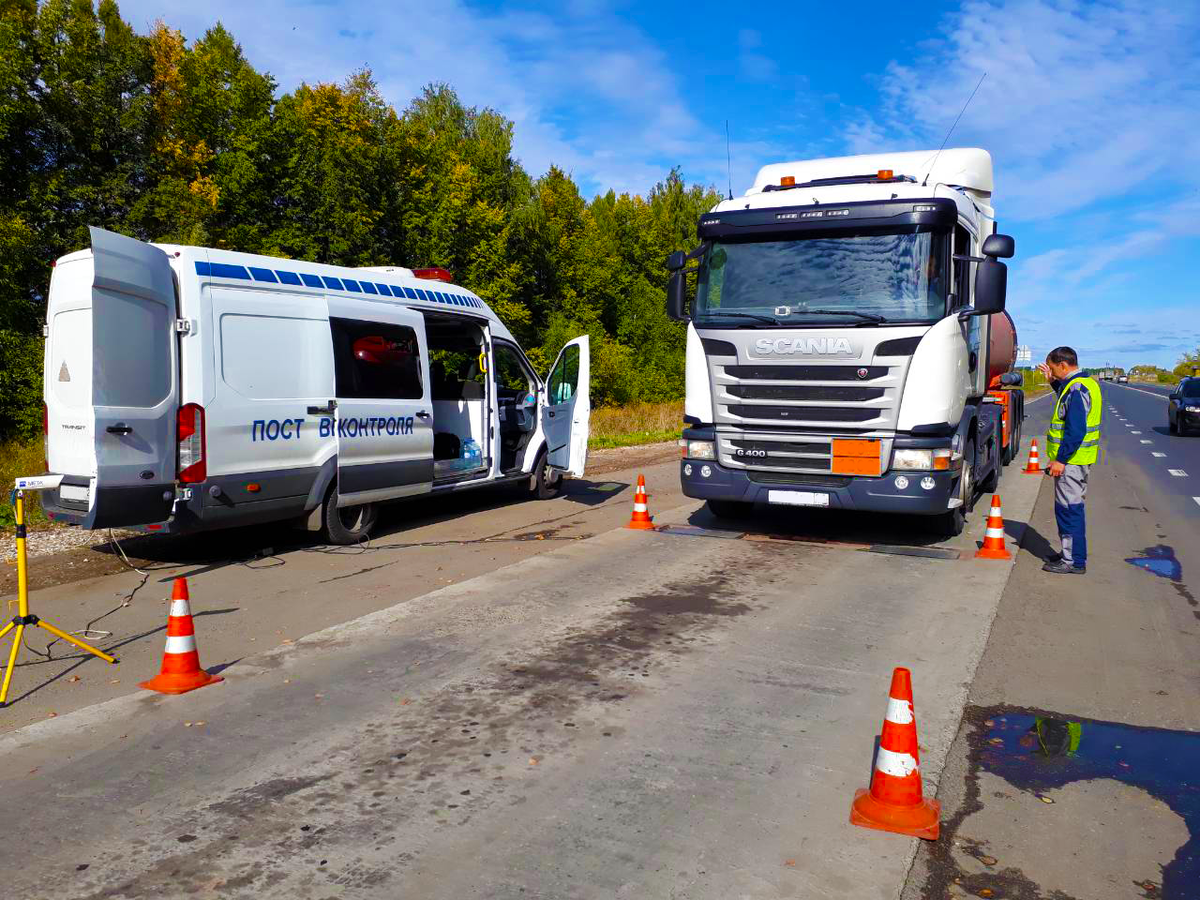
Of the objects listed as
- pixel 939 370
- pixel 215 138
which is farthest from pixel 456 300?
pixel 215 138

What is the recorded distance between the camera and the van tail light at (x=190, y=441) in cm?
774

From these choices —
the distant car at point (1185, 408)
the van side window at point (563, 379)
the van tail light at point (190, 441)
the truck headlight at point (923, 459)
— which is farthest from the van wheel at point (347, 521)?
the distant car at point (1185, 408)

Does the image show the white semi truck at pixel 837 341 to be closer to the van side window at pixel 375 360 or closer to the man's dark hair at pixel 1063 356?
the man's dark hair at pixel 1063 356

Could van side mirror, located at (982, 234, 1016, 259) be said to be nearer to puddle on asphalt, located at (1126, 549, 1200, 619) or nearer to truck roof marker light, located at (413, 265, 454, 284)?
puddle on asphalt, located at (1126, 549, 1200, 619)

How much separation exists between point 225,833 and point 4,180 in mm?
22312

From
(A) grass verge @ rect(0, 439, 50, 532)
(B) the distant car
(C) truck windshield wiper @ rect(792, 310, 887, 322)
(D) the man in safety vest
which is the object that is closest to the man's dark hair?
(D) the man in safety vest

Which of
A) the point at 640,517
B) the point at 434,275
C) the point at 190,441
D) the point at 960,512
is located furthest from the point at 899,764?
the point at 434,275

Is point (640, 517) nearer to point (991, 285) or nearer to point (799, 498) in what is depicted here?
point (799, 498)

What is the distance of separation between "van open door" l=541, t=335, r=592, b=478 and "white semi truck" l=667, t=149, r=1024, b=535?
3190mm

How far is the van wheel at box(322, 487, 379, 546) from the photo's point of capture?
9.25 m

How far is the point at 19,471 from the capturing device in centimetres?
1317

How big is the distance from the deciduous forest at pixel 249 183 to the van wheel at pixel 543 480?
12.6 metres

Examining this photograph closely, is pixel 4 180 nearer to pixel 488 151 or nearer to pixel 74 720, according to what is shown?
pixel 488 151

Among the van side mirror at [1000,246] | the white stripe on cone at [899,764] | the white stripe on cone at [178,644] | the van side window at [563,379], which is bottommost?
the white stripe on cone at [899,764]
